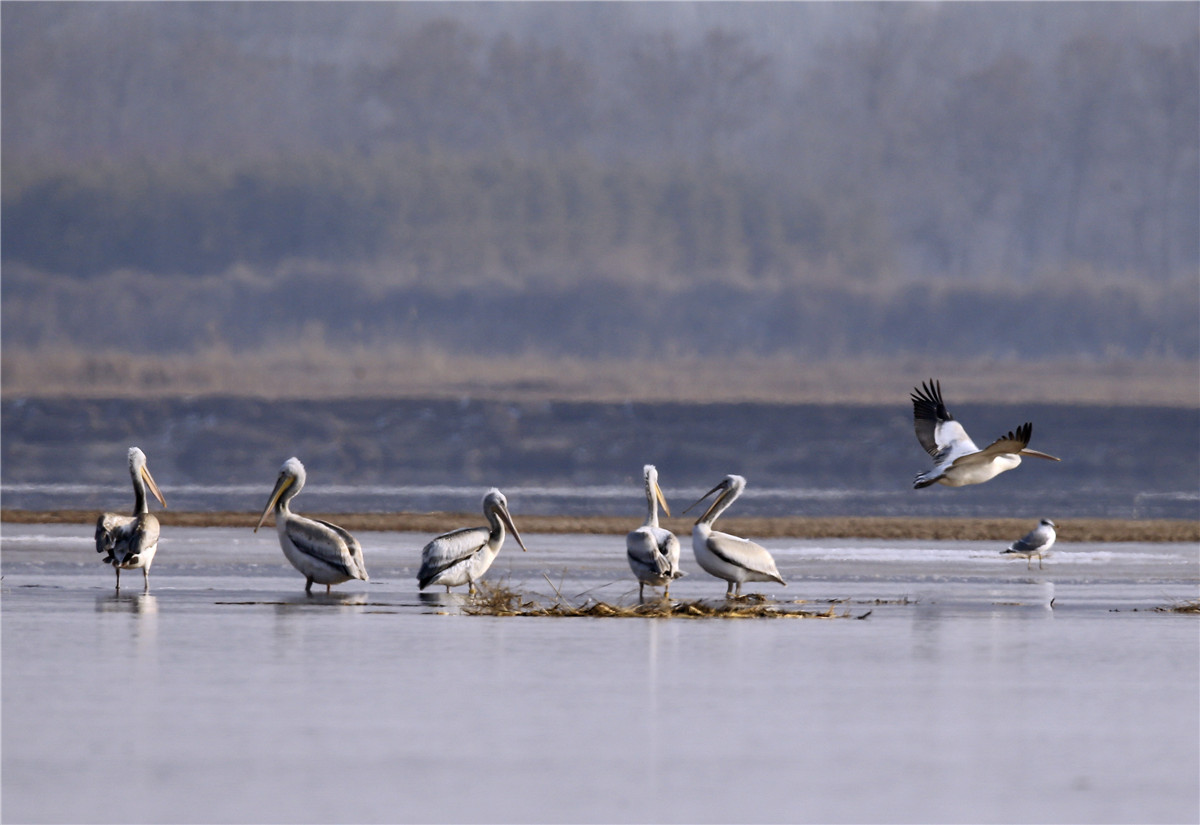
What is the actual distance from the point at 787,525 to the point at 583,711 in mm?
22720

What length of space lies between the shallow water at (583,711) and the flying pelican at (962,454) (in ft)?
3.48

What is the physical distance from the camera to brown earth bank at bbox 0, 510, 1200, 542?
28125 mm

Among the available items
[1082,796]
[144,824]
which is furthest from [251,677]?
[1082,796]

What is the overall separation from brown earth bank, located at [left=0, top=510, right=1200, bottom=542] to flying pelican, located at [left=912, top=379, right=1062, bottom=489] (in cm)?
1263

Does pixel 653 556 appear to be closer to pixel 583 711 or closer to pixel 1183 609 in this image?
pixel 1183 609

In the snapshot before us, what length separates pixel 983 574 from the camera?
18562 millimetres

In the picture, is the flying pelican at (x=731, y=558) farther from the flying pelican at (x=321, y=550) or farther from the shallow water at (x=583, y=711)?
the flying pelican at (x=321, y=550)

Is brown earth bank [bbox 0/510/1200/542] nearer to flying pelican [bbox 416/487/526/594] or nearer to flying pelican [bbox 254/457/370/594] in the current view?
flying pelican [bbox 416/487/526/594]

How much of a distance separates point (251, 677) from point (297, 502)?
31.5m

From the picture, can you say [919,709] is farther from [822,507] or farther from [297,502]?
[297,502]

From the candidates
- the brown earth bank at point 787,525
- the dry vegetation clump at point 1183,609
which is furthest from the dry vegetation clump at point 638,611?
the brown earth bank at point 787,525

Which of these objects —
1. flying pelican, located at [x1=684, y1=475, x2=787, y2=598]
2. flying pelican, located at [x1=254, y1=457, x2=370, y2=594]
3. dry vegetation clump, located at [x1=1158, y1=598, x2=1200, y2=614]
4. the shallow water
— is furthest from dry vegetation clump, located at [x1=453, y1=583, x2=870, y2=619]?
dry vegetation clump, located at [x1=1158, y1=598, x2=1200, y2=614]

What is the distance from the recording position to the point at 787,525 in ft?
99.1

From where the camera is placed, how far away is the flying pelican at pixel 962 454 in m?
13.0
